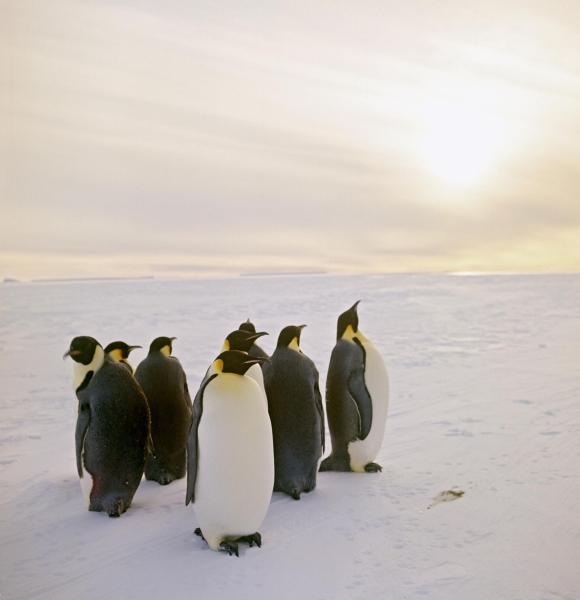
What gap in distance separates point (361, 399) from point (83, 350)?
69.5 inches

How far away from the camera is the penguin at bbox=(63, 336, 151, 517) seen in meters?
3.24

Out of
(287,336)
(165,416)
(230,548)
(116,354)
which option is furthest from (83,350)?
(230,548)

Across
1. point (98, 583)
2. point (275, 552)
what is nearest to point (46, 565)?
point (98, 583)

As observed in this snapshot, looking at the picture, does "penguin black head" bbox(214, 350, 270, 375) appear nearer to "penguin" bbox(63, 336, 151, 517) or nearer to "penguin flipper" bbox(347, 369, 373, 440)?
"penguin" bbox(63, 336, 151, 517)

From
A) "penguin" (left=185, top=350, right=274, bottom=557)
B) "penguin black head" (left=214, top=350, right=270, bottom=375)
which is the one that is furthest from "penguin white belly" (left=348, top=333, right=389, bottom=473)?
"penguin black head" (left=214, top=350, right=270, bottom=375)

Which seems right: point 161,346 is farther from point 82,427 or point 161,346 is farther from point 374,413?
point 374,413

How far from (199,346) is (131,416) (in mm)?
5928

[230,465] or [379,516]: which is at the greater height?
[230,465]

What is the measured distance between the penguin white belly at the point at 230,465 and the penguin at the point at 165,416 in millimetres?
943

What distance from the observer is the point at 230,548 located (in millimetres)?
2756

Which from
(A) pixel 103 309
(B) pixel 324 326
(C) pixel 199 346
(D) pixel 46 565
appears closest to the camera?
(D) pixel 46 565

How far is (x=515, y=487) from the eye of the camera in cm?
361

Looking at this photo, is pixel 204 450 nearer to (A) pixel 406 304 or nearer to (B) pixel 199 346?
(B) pixel 199 346

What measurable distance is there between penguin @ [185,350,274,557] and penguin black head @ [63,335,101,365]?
0.78 meters
